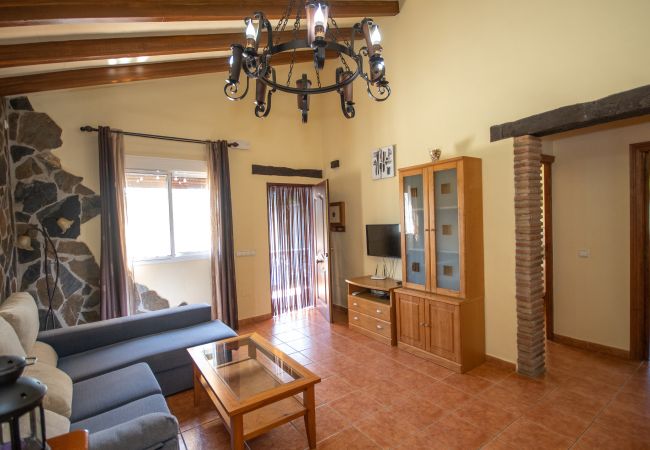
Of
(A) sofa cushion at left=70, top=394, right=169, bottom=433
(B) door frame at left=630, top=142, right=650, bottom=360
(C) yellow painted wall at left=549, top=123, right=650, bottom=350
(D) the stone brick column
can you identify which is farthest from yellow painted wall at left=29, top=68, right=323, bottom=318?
(B) door frame at left=630, top=142, right=650, bottom=360

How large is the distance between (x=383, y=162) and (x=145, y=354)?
347cm

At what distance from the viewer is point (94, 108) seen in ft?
12.1

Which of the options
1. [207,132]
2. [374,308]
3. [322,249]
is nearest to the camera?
[374,308]

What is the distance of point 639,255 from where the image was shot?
310 centimetres

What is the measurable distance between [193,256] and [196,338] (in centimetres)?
154

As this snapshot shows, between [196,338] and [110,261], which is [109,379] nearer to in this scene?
[196,338]

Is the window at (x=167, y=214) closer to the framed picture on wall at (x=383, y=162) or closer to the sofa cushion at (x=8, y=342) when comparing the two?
the sofa cushion at (x=8, y=342)

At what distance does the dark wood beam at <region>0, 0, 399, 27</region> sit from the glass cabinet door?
219 centimetres

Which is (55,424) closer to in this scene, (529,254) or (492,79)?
(529,254)

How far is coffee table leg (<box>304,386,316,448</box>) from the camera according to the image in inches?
84.8

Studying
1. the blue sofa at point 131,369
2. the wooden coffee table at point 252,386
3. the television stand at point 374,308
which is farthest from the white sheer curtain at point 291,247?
the wooden coffee table at point 252,386

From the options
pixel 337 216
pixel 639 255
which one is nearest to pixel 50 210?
pixel 337 216

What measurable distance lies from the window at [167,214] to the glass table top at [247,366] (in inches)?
72.3

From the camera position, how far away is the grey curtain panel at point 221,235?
438 centimetres
